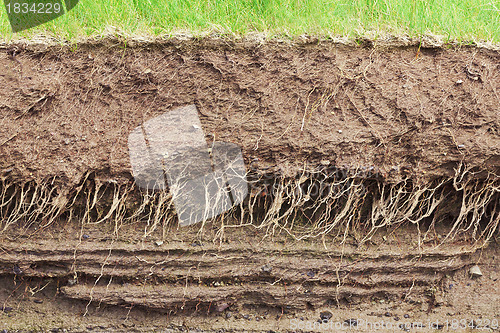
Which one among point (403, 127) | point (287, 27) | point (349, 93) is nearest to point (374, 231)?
point (403, 127)

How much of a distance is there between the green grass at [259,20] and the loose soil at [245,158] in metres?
0.08

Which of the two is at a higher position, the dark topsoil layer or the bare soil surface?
the dark topsoil layer

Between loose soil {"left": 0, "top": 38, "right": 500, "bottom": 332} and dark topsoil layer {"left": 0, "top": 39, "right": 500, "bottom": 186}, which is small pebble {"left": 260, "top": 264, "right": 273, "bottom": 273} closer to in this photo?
loose soil {"left": 0, "top": 38, "right": 500, "bottom": 332}

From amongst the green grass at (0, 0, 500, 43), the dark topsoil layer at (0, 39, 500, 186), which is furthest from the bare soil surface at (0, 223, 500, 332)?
the green grass at (0, 0, 500, 43)

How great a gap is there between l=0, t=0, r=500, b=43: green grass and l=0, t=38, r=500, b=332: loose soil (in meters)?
0.08

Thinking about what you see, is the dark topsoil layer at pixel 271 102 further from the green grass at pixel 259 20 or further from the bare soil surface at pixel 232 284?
the bare soil surface at pixel 232 284

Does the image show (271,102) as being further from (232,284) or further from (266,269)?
(232,284)

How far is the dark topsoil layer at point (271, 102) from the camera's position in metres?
2.04

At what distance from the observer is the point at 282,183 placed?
2.08 metres

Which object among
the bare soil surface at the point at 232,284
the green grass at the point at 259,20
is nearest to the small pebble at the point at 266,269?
the bare soil surface at the point at 232,284

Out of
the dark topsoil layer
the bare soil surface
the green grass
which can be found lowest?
the bare soil surface

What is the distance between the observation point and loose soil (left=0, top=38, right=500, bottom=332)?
2.04m

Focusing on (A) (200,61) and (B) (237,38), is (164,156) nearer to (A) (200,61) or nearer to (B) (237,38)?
(A) (200,61)

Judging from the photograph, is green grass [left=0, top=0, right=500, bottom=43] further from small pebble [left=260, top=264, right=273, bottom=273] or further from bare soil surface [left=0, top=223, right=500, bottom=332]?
small pebble [left=260, top=264, right=273, bottom=273]
